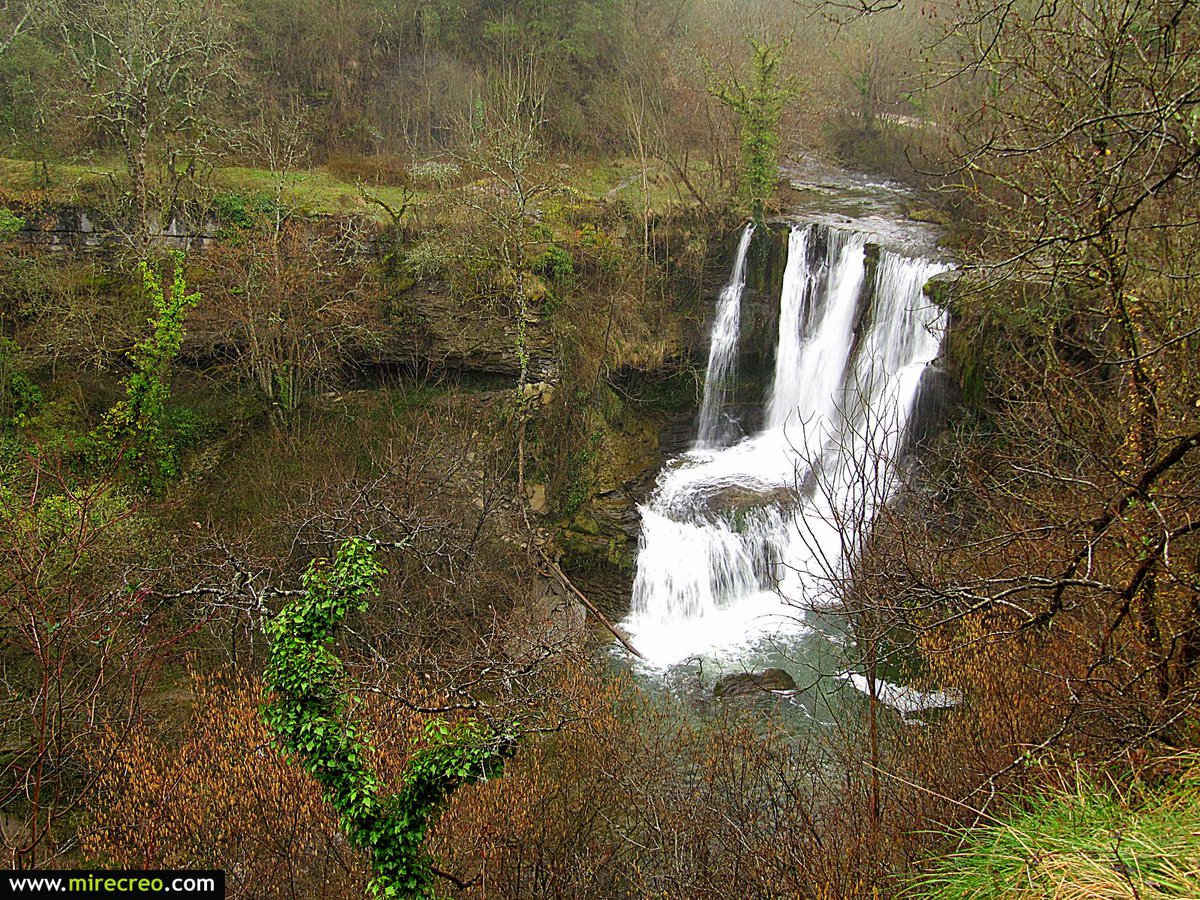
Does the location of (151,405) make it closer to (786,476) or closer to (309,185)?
(309,185)

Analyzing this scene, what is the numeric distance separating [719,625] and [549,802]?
23.7 ft

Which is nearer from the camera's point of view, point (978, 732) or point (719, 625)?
point (978, 732)

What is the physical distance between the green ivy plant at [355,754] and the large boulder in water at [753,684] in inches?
272

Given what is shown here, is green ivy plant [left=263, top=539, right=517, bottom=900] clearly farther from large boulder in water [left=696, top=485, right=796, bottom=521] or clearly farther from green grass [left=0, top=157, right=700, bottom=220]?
green grass [left=0, top=157, right=700, bottom=220]

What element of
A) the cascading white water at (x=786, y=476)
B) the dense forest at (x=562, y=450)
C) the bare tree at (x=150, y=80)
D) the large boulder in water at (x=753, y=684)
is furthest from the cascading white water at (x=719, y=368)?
the bare tree at (x=150, y=80)

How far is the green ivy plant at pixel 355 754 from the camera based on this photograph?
6336 millimetres

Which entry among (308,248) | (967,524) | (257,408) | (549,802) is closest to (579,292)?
(308,248)

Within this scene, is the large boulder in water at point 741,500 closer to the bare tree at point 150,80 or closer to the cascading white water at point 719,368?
the cascading white water at point 719,368

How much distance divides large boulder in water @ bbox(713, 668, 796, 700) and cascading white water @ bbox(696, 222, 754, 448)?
24.7 feet

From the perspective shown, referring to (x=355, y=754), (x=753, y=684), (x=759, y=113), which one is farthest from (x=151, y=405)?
(x=759, y=113)

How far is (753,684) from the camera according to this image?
1278 centimetres

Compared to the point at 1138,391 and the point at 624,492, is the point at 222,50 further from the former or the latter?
the point at 1138,391

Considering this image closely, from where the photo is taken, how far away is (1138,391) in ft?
20.4

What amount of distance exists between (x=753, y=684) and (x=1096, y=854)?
9706 millimetres
